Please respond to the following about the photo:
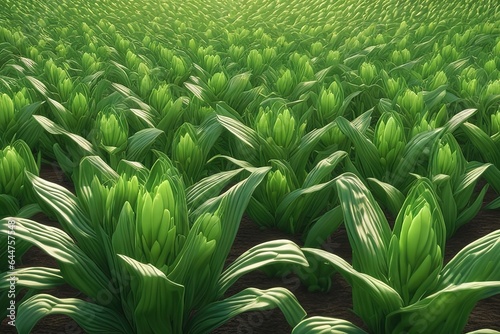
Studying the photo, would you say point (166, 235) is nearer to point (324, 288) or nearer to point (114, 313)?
point (114, 313)

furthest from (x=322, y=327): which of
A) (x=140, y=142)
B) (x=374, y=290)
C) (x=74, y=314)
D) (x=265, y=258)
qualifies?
(x=140, y=142)

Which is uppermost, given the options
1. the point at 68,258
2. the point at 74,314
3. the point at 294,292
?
the point at 68,258

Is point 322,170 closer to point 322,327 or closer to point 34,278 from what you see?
point 322,327

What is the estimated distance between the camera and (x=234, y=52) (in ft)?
17.1

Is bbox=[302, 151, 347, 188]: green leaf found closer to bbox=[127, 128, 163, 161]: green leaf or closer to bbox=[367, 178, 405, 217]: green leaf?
bbox=[367, 178, 405, 217]: green leaf

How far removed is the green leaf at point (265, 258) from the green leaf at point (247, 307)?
0.06 metres

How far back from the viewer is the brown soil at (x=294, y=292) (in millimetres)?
1927

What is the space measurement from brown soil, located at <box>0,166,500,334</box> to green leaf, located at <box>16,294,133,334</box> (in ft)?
0.73

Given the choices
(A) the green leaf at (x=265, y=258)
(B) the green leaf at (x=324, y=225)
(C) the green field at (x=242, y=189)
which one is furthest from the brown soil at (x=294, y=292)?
(A) the green leaf at (x=265, y=258)

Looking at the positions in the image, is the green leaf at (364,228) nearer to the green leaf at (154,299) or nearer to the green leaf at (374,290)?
the green leaf at (374,290)

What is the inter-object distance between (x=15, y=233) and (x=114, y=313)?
1.19 ft

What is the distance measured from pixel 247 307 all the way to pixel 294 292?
54 cm

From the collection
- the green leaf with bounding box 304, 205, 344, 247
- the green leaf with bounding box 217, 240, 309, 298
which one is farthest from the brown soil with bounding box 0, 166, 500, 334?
the green leaf with bounding box 217, 240, 309, 298

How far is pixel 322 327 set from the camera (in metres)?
1.46
